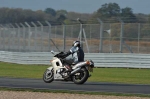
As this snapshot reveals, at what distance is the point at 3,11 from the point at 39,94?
63.7 m

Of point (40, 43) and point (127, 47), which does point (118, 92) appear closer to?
point (127, 47)

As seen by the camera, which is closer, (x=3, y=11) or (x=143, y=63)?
(x=143, y=63)

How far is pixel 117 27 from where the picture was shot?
35469 mm

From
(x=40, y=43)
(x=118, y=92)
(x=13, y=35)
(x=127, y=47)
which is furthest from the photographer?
(x=13, y=35)

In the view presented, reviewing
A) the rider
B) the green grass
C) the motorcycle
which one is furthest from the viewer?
the green grass

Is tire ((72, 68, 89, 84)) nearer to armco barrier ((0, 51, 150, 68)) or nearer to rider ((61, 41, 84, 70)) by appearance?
rider ((61, 41, 84, 70))

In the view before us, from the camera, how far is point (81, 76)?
62.9ft

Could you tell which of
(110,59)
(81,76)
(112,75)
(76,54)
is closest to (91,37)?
(110,59)

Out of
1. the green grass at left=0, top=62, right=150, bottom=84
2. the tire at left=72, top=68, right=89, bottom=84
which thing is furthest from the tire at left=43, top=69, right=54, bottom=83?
the green grass at left=0, top=62, right=150, bottom=84

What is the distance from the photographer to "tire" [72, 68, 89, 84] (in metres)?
18.9

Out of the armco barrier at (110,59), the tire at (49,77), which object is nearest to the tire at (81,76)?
the tire at (49,77)

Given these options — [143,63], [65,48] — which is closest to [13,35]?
[65,48]

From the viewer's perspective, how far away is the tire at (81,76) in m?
18.9

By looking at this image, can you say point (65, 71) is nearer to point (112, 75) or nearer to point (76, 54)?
point (76, 54)
